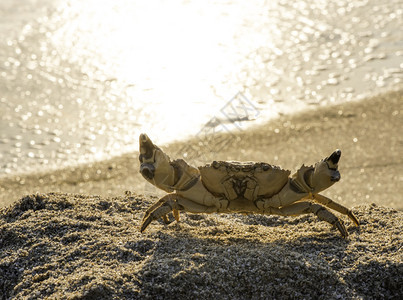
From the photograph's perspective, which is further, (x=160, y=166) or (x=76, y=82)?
(x=76, y=82)

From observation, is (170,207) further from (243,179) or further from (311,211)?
(311,211)

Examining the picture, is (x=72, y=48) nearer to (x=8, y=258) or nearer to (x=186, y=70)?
(x=186, y=70)

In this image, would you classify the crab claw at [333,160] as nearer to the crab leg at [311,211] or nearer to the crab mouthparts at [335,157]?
the crab mouthparts at [335,157]

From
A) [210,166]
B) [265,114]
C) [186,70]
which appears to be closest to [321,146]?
[265,114]

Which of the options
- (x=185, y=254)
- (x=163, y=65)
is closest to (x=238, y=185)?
(x=185, y=254)

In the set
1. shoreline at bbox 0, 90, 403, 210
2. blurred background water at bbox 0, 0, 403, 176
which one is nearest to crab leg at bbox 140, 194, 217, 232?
shoreline at bbox 0, 90, 403, 210
